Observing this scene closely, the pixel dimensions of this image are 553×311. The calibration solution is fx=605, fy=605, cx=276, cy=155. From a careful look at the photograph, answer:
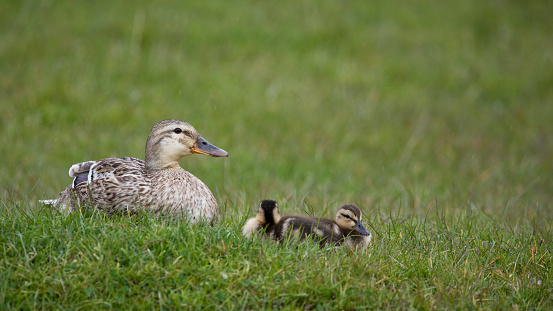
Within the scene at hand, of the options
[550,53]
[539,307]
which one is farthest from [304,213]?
[550,53]

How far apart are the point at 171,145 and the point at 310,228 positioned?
1.34 meters

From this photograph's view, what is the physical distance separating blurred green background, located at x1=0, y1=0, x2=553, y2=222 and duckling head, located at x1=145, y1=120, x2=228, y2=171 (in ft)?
4.21

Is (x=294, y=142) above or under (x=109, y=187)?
under

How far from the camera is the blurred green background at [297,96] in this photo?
26.9 ft

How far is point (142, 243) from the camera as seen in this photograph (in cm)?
407

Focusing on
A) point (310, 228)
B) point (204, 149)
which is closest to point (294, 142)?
point (204, 149)

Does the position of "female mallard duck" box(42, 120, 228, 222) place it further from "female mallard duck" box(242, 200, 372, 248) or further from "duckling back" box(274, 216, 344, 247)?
"duckling back" box(274, 216, 344, 247)

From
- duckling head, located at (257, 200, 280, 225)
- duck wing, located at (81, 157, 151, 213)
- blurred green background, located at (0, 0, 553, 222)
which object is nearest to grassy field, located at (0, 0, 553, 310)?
blurred green background, located at (0, 0, 553, 222)

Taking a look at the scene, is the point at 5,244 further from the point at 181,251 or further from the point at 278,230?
the point at 278,230

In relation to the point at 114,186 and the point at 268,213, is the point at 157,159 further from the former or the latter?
the point at 268,213

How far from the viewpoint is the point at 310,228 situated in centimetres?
457

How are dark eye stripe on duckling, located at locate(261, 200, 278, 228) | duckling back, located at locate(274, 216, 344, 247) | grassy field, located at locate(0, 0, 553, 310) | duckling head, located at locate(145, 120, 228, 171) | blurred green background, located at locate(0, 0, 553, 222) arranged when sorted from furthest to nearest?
blurred green background, located at locate(0, 0, 553, 222) → duckling head, located at locate(145, 120, 228, 171) → dark eye stripe on duckling, located at locate(261, 200, 278, 228) → duckling back, located at locate(274, 216, 344, 247) → grassy field, located at locate(0, 0, 553, 310)

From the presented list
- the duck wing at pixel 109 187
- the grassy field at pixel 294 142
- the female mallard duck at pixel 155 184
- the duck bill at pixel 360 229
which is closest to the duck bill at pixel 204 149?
the female mallard duck at pixel 155 184

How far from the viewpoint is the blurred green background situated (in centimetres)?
821
